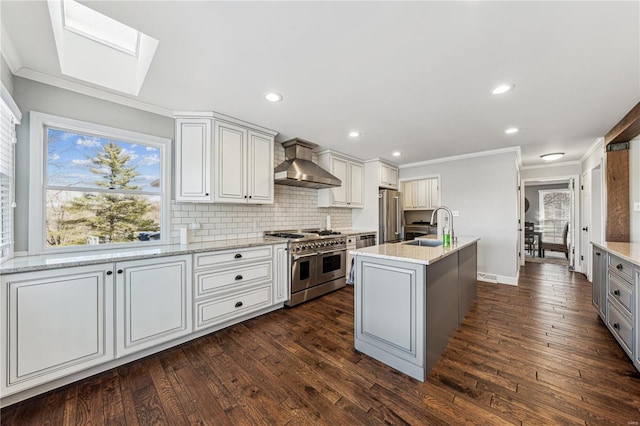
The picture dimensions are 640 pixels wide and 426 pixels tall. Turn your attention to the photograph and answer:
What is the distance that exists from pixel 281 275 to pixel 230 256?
764 millimetres

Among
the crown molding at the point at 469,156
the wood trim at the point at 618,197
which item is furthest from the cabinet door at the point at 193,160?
the wood trim at the point at 618,197

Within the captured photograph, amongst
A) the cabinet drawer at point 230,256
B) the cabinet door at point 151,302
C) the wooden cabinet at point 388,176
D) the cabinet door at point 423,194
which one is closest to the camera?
the cabinet door at point 151,302

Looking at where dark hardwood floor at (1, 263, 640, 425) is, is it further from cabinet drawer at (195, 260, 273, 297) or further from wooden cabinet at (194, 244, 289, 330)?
cabinet drawer at (195, 260, 273, 297)

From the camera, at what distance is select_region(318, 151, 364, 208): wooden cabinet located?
4531 mm

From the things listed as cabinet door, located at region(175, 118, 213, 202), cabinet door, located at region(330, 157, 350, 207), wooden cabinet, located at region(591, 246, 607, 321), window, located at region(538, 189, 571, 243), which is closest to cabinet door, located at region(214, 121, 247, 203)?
cabinet door, located at region(175, 118, 213, 202)

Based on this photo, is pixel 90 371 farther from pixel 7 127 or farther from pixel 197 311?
pixel 7 127

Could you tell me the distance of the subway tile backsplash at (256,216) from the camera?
9.78 ft

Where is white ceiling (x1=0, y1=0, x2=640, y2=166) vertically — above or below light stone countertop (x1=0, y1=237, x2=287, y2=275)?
above

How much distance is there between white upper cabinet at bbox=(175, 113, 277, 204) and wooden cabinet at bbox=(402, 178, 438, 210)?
13.4 feet

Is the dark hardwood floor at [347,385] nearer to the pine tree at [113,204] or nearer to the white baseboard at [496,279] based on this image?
the pine tree at [113,204]

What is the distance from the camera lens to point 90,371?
6.38 feet

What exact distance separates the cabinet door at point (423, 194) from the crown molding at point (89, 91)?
5392 mm

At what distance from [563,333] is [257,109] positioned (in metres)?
3.96

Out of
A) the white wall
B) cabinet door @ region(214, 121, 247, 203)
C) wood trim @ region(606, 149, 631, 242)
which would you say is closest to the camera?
cabinet door @ region(214, 121, 247, 203)
